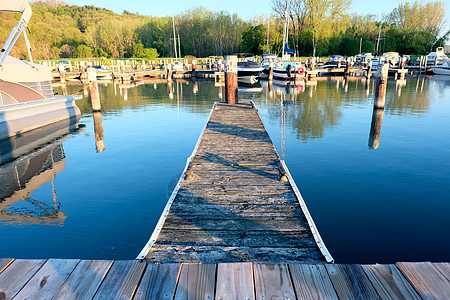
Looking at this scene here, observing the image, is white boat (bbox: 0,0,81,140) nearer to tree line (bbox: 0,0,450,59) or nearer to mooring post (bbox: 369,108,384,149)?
mooring post (bbox: 369,108,384,149)

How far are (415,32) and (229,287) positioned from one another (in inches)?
3135

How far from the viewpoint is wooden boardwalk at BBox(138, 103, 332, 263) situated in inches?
135

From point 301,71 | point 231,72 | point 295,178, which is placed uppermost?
point 231,72

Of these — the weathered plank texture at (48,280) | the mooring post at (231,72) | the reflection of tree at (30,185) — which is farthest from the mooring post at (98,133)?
the weathered plank texture at (48,280)

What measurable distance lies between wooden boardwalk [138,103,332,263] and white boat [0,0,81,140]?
430 inches

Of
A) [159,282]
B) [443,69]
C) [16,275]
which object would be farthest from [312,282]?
[443,69]

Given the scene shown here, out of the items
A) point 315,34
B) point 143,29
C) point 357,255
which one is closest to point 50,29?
point 143,29

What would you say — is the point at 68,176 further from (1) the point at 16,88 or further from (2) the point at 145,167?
(1) the point at 16,88

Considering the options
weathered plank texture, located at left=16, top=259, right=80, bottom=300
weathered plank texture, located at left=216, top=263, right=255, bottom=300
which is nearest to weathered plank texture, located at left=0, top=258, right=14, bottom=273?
weathered plank texture, located at left=16, top=259, right=80, bottom=300

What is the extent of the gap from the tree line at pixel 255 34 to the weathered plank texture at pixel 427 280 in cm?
5787

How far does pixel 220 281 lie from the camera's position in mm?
2564

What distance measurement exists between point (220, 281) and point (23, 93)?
16307 mm

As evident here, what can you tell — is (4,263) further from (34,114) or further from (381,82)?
(381,82)

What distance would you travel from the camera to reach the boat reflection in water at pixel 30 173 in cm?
667
